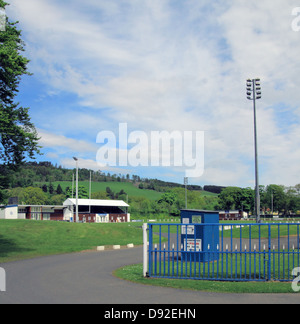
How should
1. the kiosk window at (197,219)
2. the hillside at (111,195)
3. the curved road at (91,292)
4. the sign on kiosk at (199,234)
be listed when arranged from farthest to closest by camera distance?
1. the hillside at (111,195)
2. the kiosk window at (197,219)
3. the sign on kiosk at (199,234)
4. the curved road at (91,292)

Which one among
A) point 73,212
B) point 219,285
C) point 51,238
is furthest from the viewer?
point 73,212

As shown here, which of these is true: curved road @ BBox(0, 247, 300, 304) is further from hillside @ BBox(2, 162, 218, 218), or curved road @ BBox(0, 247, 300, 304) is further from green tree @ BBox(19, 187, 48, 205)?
green tree @ BBox(19, 187, 48, 205)

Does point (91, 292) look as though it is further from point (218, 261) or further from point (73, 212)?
point (73, 212)

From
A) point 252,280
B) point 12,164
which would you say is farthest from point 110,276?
point 12,164

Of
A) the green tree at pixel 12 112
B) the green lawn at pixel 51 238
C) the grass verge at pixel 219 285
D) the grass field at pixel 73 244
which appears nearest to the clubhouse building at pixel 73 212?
the green lawn at pixel 51 238

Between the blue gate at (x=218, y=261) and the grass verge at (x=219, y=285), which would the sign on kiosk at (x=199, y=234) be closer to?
the blue gate at (x=218, y=261)

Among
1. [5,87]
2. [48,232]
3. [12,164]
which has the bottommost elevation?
[48,232]

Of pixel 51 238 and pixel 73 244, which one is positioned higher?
pixel 73 244

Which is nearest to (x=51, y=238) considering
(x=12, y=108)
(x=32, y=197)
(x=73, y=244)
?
(x=73, y=244)

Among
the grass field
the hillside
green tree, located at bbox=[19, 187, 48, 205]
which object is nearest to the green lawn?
the grass field

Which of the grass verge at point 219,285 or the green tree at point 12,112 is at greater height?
the green tree at point 12,112

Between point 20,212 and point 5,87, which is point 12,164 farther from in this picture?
point 20,212

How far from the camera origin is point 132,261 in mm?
18562
